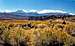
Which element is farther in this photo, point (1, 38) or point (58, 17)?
point (58, 17)

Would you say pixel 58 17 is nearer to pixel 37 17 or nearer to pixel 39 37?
pixel 37 17

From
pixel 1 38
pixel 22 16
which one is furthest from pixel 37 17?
pixel 1 38

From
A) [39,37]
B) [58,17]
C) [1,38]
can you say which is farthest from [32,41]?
[58,17]

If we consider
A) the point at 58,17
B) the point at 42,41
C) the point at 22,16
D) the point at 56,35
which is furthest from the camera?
the point at 22,16

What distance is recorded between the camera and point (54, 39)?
129 ft

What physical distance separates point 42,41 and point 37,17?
4048 inches

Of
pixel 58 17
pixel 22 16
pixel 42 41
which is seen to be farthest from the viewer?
pixel 22 16

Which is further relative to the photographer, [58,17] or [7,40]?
[58,17]

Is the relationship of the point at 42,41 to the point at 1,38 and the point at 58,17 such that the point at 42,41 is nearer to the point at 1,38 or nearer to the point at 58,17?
the point at 1,38

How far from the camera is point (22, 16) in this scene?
163625 millimetres

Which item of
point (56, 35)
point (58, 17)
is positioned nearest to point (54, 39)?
point (56, 35)

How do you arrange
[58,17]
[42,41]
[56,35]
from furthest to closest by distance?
1. [58,17]
2. [56,35]
3. [42,41]

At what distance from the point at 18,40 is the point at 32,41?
1.99 meters

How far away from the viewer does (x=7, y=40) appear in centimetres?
4025
